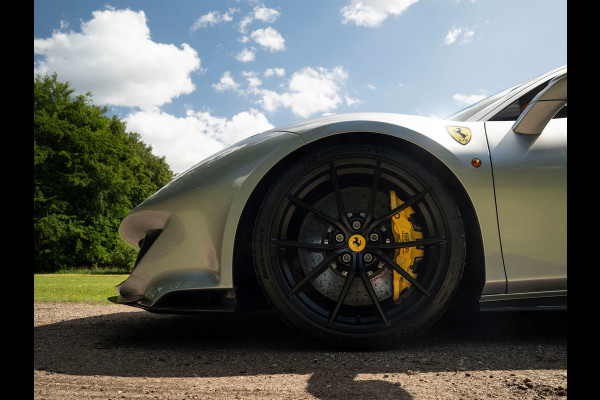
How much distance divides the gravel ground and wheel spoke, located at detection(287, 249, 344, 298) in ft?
0.97

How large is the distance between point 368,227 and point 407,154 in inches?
17.5

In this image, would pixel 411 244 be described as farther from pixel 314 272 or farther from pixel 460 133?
pixel 460 133

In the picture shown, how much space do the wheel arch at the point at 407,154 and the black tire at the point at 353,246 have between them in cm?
7

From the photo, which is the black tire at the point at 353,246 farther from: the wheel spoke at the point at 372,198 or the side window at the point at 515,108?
the side window at the point at 515,108

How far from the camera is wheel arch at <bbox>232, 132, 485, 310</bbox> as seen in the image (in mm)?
2092

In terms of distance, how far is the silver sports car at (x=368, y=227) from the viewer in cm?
201

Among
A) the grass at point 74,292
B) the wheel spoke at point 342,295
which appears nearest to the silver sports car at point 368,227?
the wheel spoke at point 342,295

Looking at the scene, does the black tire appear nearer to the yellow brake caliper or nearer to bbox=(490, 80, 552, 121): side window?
the yellow brake caliper

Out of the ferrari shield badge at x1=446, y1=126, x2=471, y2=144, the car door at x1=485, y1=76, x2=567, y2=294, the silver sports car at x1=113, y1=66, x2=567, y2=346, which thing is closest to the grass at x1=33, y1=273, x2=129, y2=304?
the silver sports car at x1=113, y1=66, x2=567, y2=346

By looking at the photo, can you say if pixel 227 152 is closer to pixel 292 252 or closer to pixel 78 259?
pixel 292 252

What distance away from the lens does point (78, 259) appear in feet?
89.8
